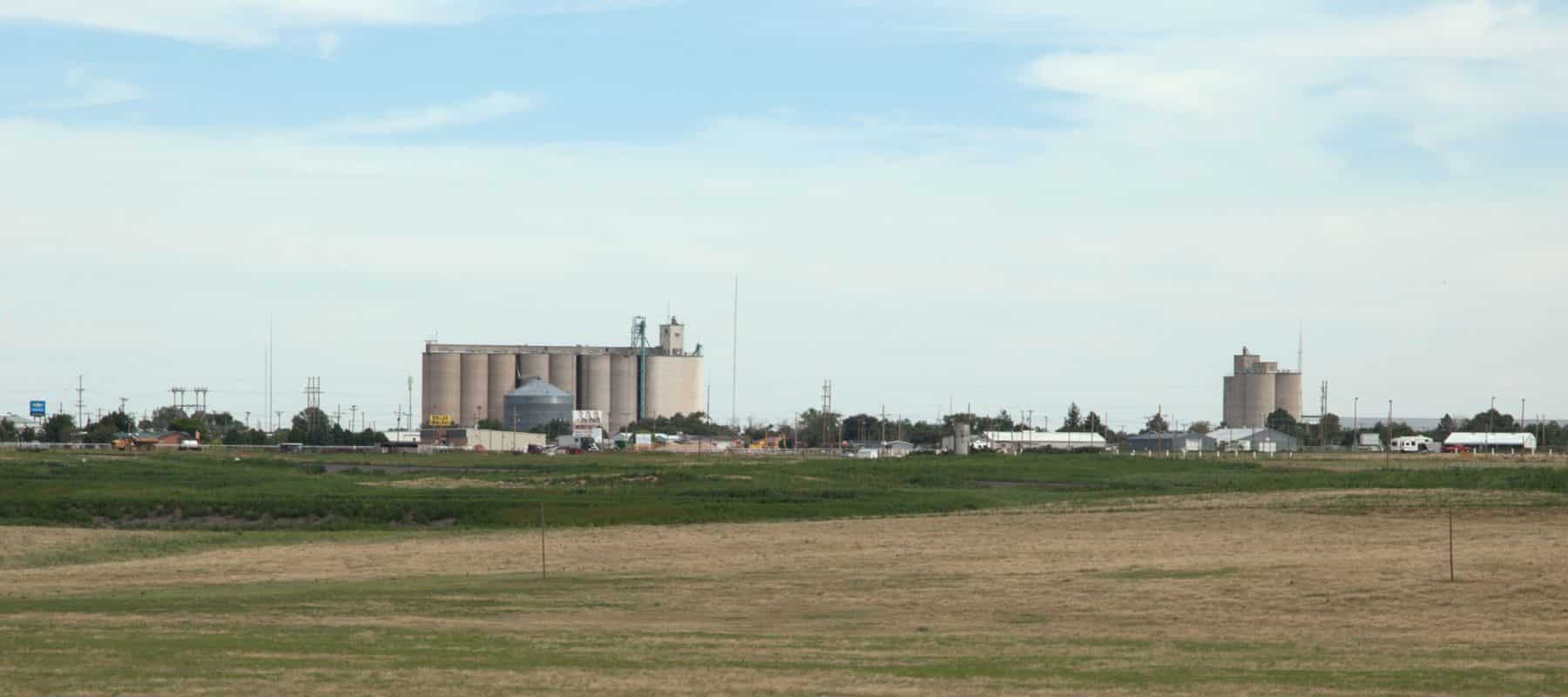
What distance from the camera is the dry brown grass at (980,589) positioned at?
27453 millimetres

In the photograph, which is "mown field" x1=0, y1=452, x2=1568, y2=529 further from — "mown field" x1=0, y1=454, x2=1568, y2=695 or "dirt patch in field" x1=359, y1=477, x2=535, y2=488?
"mown field" x1=0, y1=454, x2=1568, y2=695

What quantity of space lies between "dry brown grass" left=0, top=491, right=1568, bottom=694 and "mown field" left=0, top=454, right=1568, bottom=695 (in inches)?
6.3

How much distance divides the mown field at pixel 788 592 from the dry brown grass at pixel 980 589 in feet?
0.53

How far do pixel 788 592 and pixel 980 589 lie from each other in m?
4.48

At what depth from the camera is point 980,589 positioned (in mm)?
42281

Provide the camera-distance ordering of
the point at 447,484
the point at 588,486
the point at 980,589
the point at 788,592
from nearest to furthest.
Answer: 1. the point at 788,592
2. the point at 980,589
3. the point at 588,486
4. the point at 447,484

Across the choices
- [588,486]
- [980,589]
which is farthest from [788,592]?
[588,486]

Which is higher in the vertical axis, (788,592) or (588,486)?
(788,592)

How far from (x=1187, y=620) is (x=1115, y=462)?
360ft

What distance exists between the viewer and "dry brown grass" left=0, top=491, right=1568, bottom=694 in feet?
90.1

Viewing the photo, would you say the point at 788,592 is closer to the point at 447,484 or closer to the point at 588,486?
the point at 588,486

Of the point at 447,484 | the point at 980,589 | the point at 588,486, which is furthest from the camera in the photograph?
the point at 447,484

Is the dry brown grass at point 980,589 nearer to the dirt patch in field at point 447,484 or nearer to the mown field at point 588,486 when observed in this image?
the mown field at point 588,486

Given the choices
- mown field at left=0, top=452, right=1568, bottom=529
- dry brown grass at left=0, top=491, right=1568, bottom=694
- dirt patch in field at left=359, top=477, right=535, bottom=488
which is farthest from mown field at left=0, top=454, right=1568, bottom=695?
dirt patch in field at left=359, top=477, right=535, bottom=488
